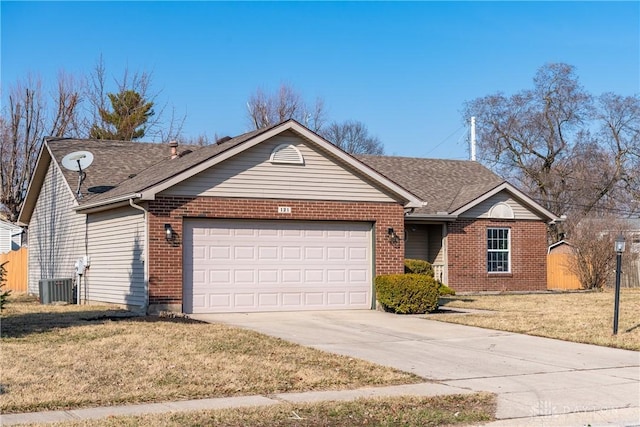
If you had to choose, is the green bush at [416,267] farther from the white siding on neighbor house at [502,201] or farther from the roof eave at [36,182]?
the roof eave at [36,182]

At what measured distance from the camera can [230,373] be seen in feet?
34.3

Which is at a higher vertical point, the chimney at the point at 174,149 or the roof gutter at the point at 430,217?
the chimney at the point at 174,149

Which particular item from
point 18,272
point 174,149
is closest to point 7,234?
point 18,272

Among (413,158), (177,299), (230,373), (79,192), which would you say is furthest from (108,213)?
(413,158)

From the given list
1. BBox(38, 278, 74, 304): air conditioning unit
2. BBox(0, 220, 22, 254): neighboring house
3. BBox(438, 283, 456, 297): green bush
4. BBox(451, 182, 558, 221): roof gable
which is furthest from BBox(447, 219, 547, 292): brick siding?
BBox(0, 220, 22, 254): neighboring house

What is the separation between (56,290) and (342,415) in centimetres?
1667

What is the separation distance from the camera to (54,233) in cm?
2645

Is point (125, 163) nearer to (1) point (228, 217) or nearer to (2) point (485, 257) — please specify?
(1) point (228, 217)

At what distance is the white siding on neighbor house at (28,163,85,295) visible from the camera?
2420 cm

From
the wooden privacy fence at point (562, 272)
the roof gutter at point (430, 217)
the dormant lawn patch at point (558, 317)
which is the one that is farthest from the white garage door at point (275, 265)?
the wooden privacy fence at point (562, 272)

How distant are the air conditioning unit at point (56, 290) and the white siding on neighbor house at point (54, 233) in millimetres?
1036

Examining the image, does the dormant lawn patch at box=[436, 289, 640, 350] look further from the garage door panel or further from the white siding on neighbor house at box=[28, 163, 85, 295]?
the white siding on neighbor house at box=[28, 163, 85, 295]

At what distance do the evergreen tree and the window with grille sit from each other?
84.3 ft

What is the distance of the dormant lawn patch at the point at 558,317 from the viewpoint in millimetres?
14922
